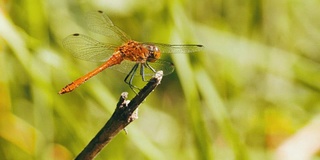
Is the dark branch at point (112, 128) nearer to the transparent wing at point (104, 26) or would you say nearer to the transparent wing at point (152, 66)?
the transparent wing at point (152, 66)

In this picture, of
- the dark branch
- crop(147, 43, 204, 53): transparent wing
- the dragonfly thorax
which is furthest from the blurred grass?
the dark branch

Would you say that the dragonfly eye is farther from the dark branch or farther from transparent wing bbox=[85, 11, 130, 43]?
the dark branch

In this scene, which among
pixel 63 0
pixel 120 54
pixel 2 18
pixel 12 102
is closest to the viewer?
pixel 120 54

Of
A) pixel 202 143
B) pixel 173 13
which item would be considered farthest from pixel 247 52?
pixel 202 143

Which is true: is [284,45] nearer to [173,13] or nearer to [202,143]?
[173,13]

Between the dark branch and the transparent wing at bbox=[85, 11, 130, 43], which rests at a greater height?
the dark branch

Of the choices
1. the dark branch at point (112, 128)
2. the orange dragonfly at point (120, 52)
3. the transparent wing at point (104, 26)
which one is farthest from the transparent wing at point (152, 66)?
the dark branch at point (112, 128)

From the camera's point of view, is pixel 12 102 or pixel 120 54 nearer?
pixel 120 54

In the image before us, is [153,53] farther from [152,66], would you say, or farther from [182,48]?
[182,48]
